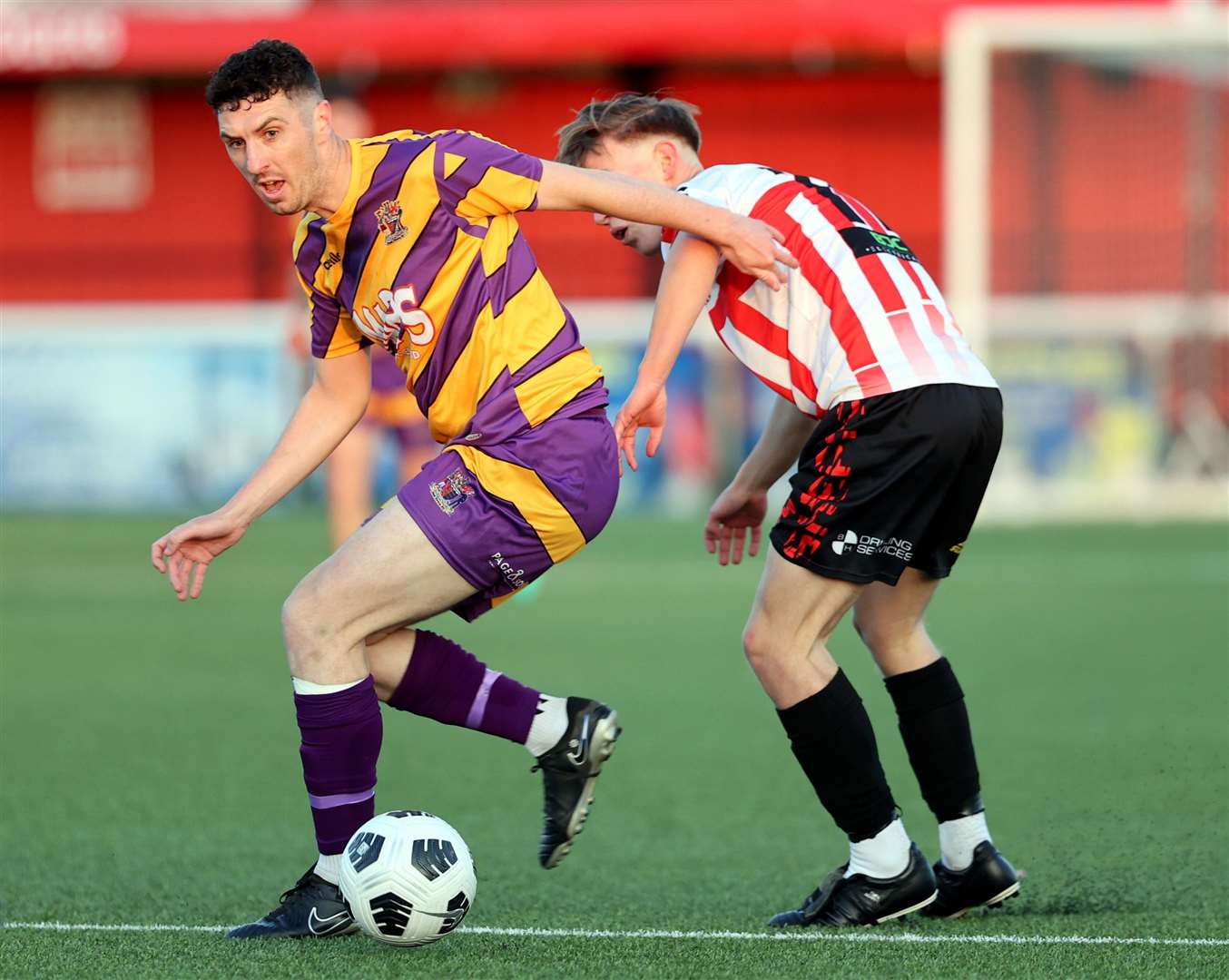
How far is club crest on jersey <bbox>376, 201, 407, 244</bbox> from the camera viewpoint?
3705 millimetres

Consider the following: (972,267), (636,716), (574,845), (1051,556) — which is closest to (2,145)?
(972,267)

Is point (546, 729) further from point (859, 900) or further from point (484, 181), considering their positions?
point (484, 181)

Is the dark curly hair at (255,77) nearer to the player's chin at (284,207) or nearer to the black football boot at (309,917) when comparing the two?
the player's chin at (284,207)

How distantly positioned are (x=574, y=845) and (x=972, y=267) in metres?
10.3

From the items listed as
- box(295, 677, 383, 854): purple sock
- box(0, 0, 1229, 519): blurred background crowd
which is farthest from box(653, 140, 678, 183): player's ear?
box(0, 0, 1229, 519): blurred background crowd

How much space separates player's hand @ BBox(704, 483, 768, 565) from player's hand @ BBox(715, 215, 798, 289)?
747mm

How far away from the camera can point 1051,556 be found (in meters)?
12.4

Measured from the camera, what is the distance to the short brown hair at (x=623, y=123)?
13.4 feet

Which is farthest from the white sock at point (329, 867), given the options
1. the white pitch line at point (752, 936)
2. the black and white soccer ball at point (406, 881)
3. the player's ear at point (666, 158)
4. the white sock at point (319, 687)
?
the player's ear at point (666, 158)

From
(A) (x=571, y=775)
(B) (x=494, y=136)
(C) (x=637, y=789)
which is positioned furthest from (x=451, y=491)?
(B) (x=494, y=136)

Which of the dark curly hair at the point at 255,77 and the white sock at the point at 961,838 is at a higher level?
the dark curly hair at the point at 255,77

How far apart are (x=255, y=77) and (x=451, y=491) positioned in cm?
91

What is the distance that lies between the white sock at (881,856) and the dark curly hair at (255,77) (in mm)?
1968

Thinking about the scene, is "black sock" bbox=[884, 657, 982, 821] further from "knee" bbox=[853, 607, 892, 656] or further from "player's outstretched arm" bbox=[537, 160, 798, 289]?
"player's outstretched arm" bbox=[537, 160, 798, 289]
